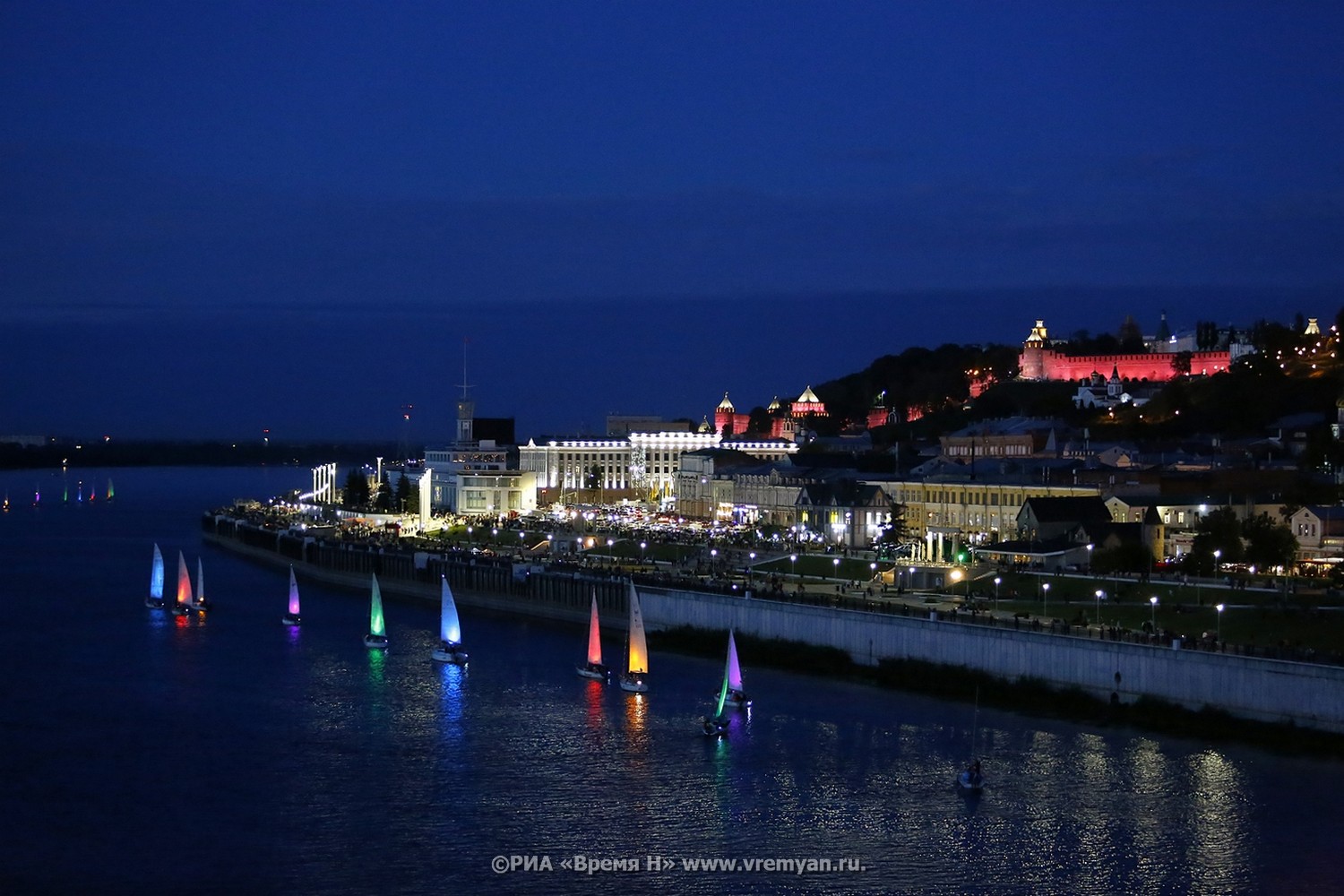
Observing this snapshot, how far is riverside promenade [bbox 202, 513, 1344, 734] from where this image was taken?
31.7 metres

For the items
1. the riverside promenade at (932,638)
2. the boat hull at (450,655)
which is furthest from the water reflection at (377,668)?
the riverside promenade at (932,638)

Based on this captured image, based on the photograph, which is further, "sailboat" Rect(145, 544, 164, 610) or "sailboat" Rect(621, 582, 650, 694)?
"sailboat" Rect(145, 544, 164, 610)

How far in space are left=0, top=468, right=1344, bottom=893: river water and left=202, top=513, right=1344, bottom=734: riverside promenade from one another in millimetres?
1484

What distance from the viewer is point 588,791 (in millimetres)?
28766

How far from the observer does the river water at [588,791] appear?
80.5ft

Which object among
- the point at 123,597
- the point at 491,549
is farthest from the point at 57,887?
the point at 491,549

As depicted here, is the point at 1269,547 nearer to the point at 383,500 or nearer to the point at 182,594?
the point at 182,594

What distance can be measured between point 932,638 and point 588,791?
12.2 meters

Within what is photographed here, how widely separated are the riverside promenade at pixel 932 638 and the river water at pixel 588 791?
58.4 inches

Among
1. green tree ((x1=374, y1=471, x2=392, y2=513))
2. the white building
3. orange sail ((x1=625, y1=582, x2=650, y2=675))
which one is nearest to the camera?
orange sail ((x1=625, y1=582, x2=650, y2=675))

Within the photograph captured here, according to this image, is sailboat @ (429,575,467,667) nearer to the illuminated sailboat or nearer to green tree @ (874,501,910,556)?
the illuminated sailboat

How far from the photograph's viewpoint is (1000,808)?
91.0 ft

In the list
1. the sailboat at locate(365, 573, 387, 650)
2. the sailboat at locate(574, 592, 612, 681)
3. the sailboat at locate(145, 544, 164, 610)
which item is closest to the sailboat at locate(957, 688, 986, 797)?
the sailboat at locate(574, 592, 612, 681)

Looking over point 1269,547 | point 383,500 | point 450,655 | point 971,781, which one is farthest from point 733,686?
point 383,500
